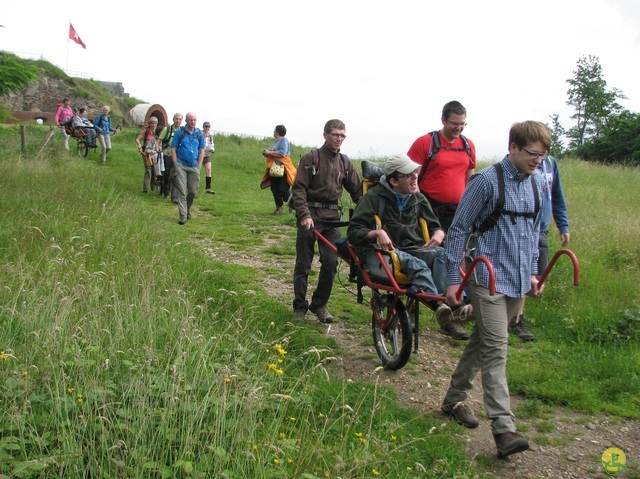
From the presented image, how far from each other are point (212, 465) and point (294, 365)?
2.19 metres

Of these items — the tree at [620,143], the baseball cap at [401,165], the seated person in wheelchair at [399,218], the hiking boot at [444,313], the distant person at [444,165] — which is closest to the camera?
the hiking boot at [444,313]

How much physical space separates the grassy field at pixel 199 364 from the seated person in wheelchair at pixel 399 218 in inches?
45.2

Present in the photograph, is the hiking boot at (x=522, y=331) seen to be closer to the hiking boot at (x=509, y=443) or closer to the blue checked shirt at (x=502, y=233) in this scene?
the blue checked shirt at (x=502, y=233)

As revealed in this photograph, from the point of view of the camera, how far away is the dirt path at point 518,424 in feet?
15.0

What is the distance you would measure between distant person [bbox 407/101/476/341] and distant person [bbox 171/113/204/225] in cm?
682

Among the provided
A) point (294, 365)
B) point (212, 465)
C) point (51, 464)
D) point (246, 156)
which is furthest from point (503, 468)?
point (246, 156)

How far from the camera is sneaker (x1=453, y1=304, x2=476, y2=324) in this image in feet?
15.8

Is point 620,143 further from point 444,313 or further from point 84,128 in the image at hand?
point 444,313

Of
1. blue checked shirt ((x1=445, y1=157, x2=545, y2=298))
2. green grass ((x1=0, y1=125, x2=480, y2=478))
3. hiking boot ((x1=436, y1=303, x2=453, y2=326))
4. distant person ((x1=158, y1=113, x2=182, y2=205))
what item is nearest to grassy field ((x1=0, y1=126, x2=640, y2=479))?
green grass ((x1=0, y1=125, x2=480, y2=478))

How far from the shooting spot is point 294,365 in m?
5.46

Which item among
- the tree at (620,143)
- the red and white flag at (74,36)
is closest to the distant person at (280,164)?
the tree at (620,143)

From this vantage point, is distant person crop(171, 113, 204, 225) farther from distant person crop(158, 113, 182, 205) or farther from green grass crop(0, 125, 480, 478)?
green grass crop(0, 125, 480, 478)

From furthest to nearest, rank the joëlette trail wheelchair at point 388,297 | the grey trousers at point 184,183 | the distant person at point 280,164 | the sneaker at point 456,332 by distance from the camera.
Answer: the distant person at point 280,164, the grey trousers at point 184,183, the sneaker at point 456,332, the joëlette trail wheelchair at point 388,297

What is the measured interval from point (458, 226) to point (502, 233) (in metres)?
0.30
